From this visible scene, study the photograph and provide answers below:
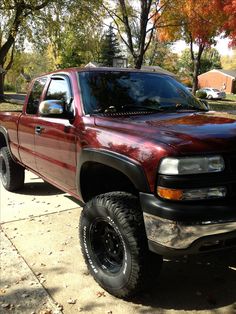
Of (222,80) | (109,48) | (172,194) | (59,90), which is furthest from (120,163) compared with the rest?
(222,80)

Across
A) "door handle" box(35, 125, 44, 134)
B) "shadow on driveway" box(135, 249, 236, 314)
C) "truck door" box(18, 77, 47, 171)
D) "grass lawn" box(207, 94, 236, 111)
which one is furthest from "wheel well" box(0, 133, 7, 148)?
"grass lawn" box(207, 94, 236, 111)

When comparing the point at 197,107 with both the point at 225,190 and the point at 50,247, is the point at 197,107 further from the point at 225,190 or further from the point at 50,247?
the point at 50,247

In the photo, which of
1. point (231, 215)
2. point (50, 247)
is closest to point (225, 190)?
point (231, 215)

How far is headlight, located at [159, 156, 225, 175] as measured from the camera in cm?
277

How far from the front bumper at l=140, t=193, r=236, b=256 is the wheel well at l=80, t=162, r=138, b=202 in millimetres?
740

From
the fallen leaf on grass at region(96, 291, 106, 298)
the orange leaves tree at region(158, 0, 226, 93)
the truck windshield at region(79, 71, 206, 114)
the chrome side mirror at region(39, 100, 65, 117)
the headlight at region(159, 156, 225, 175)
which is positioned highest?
the orange leaves tree at region(158, 0, 226, 93)

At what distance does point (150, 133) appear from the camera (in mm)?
3084

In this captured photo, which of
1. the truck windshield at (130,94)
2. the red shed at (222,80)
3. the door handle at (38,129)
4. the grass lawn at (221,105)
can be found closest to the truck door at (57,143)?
the door handle at (38,129)

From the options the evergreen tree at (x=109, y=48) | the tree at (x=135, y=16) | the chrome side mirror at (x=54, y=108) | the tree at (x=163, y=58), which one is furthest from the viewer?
the tree at (x=163, y=58)

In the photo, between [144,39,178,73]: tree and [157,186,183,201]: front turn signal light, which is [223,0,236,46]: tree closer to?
[157,186,183,201]: front turn signal light

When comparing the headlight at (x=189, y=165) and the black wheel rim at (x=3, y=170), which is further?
the black wheel rim at (x=3, y=170)

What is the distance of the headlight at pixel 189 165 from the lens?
277cm

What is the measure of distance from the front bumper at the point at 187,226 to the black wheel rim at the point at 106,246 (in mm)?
559

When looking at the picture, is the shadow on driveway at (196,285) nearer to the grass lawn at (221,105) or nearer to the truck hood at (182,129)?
the truck hood at (182,129)
